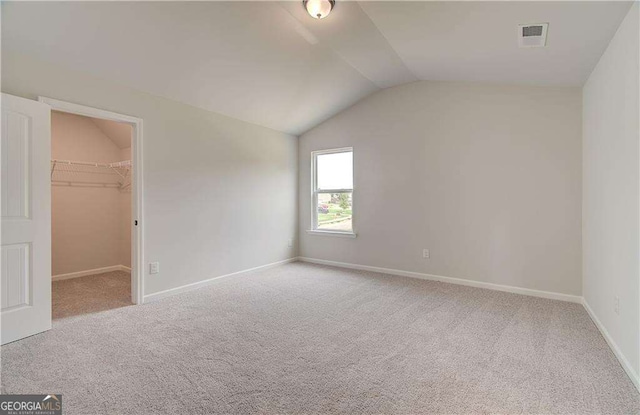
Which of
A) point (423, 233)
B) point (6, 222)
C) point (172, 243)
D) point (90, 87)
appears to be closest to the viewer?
point (6, 222)

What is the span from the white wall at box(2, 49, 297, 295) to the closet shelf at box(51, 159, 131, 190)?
145 cm

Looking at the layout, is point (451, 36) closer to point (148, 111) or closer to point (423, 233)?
point (423, 233)

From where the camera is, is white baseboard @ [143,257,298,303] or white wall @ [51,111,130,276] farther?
white wall @ [51,111,130,276]

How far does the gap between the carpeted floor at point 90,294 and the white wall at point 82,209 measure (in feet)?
1.10

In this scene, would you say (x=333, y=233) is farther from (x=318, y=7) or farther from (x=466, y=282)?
(x=318, y=7)

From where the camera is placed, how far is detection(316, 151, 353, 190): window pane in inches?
203

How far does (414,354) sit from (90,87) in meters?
3.75

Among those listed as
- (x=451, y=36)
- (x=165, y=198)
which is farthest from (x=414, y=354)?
(x=165, y=198)

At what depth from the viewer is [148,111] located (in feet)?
11.2

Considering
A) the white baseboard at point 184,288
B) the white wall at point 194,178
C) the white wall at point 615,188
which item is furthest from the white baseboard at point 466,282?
the white baseboard at point 184,288

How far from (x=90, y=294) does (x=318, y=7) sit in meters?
4.08

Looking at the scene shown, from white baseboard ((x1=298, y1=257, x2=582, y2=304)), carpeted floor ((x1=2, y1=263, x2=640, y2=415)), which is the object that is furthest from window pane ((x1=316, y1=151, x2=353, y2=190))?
carpeted floor ((x1=2, y1=263, x2=640, y2=415))

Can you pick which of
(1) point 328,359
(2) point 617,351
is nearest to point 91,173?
(1) point 328,359

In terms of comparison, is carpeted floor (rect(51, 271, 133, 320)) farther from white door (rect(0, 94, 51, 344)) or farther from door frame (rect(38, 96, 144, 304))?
white door (rect(0, 94, 51, 344))
